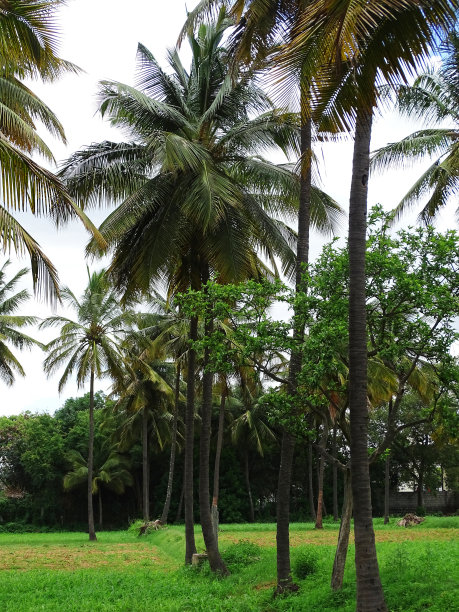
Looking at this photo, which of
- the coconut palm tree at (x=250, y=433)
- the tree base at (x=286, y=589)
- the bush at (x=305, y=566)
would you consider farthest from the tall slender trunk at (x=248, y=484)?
the tree base at (x=286, y=589)

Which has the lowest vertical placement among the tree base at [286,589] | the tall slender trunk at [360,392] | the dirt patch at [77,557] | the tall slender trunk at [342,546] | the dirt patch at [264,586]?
the dirt patch at [77,557]

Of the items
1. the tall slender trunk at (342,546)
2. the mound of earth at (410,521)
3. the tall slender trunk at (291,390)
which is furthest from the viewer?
the mound of earth at (410,521)

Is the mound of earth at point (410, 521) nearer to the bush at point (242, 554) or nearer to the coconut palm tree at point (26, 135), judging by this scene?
the bush at point (242, 554)

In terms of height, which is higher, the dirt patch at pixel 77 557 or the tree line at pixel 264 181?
the tree line at pixel 264 181

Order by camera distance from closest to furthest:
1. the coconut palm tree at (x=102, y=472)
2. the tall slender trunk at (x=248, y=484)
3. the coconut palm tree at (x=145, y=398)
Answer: the coconut palm tree at (x=145, y=398), the coconut palm tree at (x=102, y=472), the tall slender trunk at (x=248, y=484)

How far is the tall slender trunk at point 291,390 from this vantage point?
408 inches

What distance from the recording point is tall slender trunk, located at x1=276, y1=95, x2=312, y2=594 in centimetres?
1038

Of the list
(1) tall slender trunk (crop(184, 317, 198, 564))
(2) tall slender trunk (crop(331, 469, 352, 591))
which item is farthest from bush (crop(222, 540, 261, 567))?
(2) tall slender trunk (crop(331, 469, 352, 591))

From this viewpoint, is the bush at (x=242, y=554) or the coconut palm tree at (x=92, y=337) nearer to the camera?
the bush at (x=242, y=554)

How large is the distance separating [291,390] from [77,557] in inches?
524

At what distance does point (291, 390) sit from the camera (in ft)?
35.1

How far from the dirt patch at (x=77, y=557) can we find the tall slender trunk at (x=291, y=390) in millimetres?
8088

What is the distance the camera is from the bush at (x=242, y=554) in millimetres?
15000

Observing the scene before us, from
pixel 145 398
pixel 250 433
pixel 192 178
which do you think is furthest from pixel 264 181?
pixel 250 433
